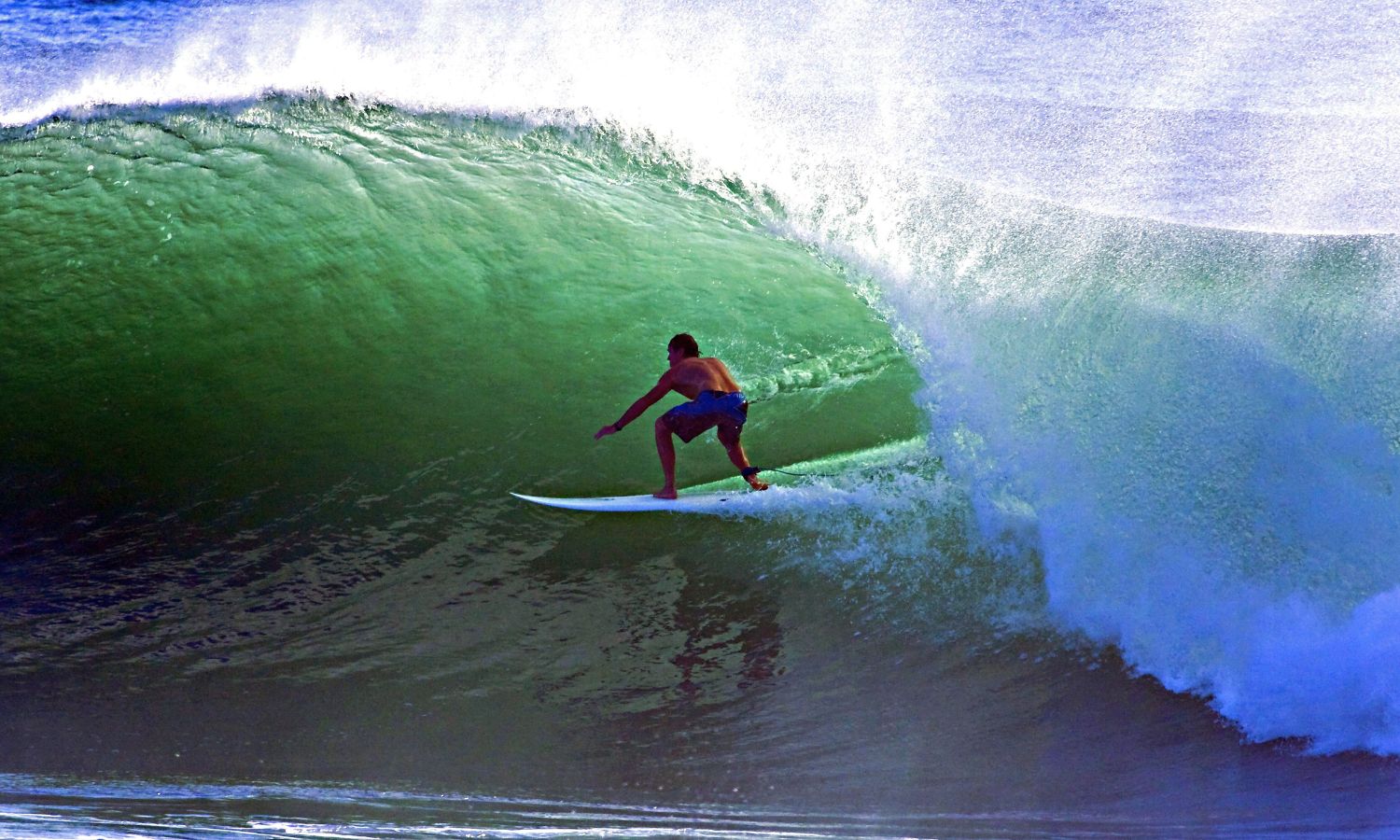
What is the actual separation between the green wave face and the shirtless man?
0.36m

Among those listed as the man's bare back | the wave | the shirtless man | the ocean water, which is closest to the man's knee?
the shirtless man

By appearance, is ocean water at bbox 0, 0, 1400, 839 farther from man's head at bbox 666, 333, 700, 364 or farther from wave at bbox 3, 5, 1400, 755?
man's head at bbox 666, 333, 700, 364

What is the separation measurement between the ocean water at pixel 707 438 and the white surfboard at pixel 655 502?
0.08 meters

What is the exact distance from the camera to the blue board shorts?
4148mm

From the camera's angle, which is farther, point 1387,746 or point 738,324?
point 738,324

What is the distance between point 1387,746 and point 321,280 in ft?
17.2

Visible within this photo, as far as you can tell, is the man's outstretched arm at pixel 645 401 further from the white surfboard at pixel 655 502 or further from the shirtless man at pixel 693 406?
the white surfboard at pixel 655 502

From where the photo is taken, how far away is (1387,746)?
3840 millimetres

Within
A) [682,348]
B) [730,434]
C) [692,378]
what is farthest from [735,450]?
[682,348]

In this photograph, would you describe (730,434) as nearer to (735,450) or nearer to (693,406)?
(735,450)

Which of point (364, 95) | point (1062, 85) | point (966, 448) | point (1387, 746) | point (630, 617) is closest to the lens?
point (1387, 746)

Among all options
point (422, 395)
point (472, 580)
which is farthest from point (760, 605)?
point (422, 395)

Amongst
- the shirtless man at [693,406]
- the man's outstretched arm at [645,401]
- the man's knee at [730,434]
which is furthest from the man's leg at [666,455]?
the man's knee at [730,434]

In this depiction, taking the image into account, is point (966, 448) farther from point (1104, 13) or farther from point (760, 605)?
point (1104, 13)
